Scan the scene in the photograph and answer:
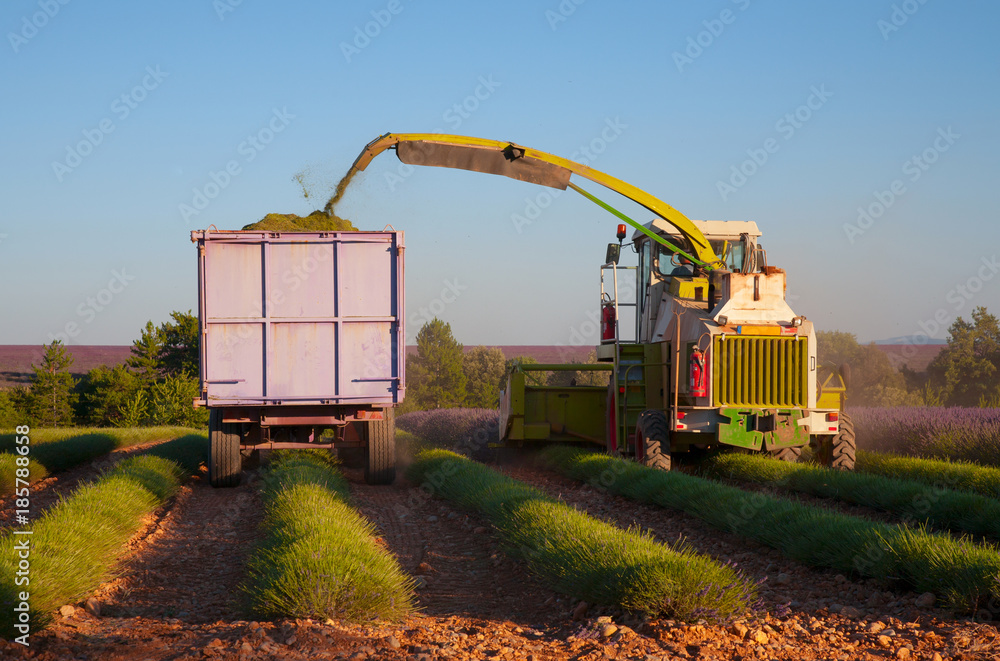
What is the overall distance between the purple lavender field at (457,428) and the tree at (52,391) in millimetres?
15978

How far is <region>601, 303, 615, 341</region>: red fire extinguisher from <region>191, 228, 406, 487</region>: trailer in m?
4.32

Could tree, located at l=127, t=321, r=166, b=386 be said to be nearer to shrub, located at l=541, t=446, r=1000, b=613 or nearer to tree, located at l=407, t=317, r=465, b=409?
tree, located at l=407, t=317, r=465, b=409

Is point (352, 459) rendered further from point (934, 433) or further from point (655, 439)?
point (934, 433)

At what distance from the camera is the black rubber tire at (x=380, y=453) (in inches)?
462

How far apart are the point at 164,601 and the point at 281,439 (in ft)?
22.1

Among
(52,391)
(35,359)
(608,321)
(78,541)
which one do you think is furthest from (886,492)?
(35,359)

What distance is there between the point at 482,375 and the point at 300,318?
34.6 metres

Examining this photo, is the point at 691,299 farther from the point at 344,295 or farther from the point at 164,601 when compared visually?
the point at 164,601

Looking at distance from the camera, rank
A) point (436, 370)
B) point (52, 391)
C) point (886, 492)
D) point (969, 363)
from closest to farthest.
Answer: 1. point (886, 492)
2. point (969, 363)
3. point (52, 391)
4. point (436, 370)

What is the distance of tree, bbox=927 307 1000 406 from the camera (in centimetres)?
2771

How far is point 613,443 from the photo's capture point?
13.2 m

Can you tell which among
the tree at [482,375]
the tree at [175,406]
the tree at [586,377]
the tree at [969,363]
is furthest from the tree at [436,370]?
the tree at [969,363]

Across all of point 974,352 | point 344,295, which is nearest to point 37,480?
point 344,295

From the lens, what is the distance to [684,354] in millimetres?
11414
